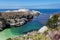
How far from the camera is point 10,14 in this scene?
766 cm

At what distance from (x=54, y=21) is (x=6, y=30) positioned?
1.67m

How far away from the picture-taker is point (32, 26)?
24.8 feet

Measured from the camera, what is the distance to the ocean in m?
7.39

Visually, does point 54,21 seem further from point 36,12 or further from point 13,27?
point 13,27

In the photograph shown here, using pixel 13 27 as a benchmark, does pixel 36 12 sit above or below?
above

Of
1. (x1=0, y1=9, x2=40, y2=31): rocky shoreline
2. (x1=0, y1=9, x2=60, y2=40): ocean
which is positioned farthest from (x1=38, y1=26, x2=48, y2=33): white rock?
(x1=0, y1=9, x2=40, y2=31): rocky shoreline

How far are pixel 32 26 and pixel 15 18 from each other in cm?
66

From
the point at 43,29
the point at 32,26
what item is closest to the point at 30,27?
the point at 32,26

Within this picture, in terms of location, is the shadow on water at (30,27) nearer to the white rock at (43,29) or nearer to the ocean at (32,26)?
the ocean at (32,26)

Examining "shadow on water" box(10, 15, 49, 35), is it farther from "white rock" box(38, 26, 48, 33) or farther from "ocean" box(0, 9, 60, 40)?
"white rock" box(38, 26, 48, 33)

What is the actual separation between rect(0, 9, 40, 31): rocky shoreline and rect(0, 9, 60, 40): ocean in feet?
0.47

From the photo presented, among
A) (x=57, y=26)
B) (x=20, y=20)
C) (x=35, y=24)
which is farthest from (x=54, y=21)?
(x=20, y=20)

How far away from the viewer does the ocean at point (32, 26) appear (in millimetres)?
7387

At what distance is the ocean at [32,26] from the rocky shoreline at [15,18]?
0.14m
